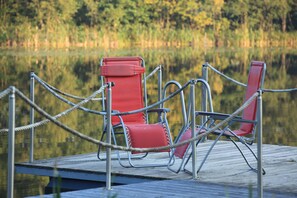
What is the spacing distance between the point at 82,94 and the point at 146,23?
3174 cm

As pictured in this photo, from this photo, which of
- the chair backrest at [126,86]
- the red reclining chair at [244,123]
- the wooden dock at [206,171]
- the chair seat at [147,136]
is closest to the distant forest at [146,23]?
the chair backrest at [126,86]

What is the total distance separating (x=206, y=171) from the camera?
8641 mm

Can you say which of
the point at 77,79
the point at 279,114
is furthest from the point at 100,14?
the point at 279,114

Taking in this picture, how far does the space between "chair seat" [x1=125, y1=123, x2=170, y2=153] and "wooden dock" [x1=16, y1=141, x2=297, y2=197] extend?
0.26 m

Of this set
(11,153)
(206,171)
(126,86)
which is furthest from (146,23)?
(11,153)

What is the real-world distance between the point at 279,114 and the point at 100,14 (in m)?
32.5

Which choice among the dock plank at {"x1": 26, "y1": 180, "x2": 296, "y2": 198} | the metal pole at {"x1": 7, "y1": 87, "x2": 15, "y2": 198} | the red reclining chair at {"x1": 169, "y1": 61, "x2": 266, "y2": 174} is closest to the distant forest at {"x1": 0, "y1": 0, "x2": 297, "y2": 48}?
the red reclining chair at {"x1": 169, "y1": 61, "x2": 266, "y2": 174}

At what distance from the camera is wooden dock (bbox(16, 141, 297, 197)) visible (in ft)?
26.6

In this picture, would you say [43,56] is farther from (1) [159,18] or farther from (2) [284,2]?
(2) [284,2]

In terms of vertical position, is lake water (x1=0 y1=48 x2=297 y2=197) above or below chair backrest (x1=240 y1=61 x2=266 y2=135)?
below

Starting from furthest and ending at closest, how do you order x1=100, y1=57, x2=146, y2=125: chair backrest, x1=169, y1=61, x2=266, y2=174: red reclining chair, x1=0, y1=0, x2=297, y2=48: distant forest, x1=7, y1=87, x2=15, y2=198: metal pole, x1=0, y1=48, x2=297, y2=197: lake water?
x1=0, y1=0, x2=297, y2=48: distant forest < x1=0, y1=48, x2=297, y2=197: lake water < x1=100, y1=57, x2=146, y2=125: chair backrest < x1=169, y1=61, x2=266, y2=174: red reclining chair < x1=7, y1=87, x2=15, y2=198: metal pole

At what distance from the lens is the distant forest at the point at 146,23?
146 ft

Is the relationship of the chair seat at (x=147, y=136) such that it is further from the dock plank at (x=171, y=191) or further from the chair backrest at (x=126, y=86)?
the dock plank at (x=171, y=191)

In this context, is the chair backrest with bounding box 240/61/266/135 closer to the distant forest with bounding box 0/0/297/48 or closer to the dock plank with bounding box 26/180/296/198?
the dock plank with bounding box 26/180/296/198
